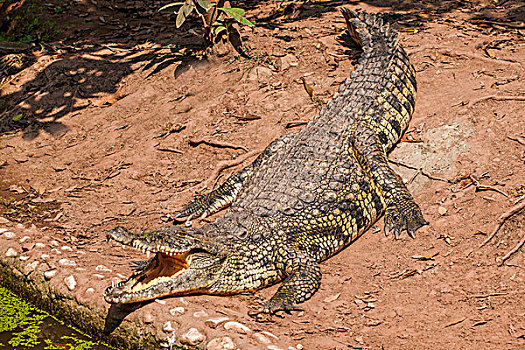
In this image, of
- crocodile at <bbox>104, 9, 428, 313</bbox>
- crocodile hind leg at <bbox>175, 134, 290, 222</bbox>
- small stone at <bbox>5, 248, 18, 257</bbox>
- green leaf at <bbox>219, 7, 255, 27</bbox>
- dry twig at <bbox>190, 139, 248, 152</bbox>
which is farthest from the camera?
green leaf at <bbox>219, 7, 255, 27</bbox>

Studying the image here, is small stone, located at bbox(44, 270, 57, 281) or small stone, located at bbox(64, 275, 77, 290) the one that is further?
small stone, located at bbox(44, 270, 57, 281)

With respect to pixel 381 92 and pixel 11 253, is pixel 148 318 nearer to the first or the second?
pixel 11 253

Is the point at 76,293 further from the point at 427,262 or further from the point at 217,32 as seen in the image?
the point at 217,32

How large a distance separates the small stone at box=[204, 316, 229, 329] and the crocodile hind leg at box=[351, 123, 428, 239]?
5.86 ft

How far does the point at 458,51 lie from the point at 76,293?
503cm

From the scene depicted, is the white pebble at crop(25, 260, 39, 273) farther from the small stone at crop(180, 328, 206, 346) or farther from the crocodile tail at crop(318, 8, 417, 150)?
the crocodile tail at crop(318, 8, 417, 150)

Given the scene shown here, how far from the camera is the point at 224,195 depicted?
17.4 feet

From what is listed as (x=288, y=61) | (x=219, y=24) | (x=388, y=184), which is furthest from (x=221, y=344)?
(x=219, y=24)

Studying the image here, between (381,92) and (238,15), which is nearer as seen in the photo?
(381,92)

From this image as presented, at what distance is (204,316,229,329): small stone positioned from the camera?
3.43 m

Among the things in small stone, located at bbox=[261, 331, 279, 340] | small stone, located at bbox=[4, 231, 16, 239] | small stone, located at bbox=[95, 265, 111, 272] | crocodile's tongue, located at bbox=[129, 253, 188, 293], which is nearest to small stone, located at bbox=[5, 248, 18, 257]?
small stone, located at bbox=[4, 231, 16, 239]

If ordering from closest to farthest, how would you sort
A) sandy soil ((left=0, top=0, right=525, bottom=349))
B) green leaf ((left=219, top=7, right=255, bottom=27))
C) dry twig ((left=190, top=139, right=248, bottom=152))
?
sandy soil ((left=0, top=0, right=525, bottom=349)) < dry twig ((left=190, top=139, right=248, bottom=152)) < green leaf ((left=219, top=7, right=255, bottom=27))

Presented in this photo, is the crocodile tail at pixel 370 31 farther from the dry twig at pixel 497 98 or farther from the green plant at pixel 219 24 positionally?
the green plant at pixel 219 24

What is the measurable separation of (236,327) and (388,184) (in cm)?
219
